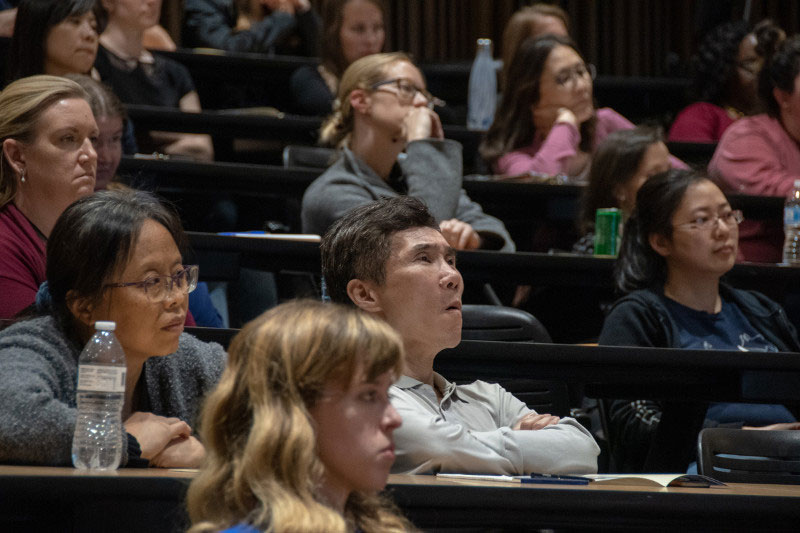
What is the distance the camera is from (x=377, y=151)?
3545 mm

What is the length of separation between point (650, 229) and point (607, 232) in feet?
1.11

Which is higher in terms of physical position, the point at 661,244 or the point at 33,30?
the point at 33,30

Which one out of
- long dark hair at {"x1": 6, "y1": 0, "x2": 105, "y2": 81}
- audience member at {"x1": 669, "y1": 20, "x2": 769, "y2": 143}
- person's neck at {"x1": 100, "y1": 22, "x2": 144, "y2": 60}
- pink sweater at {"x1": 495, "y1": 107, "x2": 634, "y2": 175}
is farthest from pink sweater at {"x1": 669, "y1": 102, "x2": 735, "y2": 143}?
long dark hair at {"x1": 6, "y1": 0, "x2": 105, "y2": 81}

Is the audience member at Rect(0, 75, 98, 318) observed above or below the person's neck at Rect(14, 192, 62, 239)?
above

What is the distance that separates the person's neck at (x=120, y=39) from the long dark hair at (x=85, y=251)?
253cm

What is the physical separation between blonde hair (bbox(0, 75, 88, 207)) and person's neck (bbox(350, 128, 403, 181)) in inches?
44.2

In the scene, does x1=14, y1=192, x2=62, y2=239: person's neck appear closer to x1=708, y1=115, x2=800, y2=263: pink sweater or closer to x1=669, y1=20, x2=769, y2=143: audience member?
x1=708, y1=115, x2=800, y2=263: pink sweater

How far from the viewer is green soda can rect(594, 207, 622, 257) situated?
3.45 metres

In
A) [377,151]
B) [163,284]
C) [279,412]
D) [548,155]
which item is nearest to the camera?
[279,412]

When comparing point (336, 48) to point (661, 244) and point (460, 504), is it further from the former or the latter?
point (460, 504)

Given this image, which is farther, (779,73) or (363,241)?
(779,73)

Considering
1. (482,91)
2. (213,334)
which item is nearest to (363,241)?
(213,334)

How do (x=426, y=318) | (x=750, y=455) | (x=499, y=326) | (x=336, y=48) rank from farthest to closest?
(x=336, y=48)
(x=499, y=326)
(x=750, y=455)
(x=426, y=318)

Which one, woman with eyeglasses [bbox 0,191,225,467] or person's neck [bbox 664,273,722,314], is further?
person's neck [bbox 664,273,722,314]
